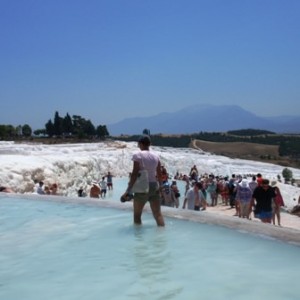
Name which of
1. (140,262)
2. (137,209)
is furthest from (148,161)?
(140,262)

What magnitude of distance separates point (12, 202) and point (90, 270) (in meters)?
5.08

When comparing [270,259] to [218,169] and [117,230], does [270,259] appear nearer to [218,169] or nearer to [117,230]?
[117,230]

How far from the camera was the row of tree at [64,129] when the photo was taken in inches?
3073

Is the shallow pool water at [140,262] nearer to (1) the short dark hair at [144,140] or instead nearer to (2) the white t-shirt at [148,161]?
(2) the white t-shirt at [148,161]

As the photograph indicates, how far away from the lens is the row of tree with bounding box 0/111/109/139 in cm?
7806

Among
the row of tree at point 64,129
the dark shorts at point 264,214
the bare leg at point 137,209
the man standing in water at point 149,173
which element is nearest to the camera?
the man standing in water at point 149,173

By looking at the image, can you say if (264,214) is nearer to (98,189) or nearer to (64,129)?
(98,189)

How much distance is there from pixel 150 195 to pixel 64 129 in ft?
248

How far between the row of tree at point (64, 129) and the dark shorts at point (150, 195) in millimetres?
72938

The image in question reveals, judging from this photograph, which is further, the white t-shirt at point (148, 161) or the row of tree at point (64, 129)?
the row of tree at point (64, 129)

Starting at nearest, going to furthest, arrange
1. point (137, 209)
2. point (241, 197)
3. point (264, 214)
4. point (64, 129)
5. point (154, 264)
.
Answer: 1. point (154, 264)
2. point (137, 209)
3. point (264, 214)
4. point (241, 197)
5. point (64, 129)

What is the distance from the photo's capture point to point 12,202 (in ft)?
28.5

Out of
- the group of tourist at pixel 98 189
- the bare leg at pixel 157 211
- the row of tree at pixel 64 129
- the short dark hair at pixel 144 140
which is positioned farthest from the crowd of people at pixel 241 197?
the row of tree at pixel 64 129

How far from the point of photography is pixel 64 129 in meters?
79.6
